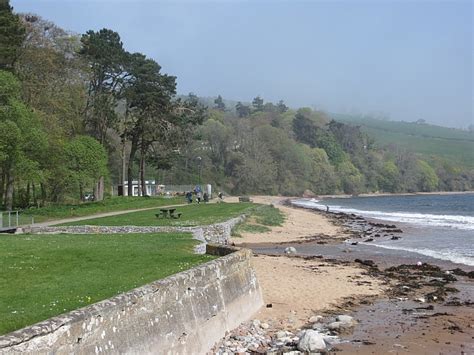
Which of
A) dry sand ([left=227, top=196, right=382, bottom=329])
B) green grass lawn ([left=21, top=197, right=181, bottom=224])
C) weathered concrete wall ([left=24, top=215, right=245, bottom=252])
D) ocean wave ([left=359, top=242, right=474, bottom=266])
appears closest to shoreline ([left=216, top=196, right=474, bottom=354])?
dry sand ([left=227, top=196, right=382, bottom=329])

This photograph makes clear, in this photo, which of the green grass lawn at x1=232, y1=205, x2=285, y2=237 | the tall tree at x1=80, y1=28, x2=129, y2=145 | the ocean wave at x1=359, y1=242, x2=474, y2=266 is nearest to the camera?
the ocean wave at x1=359, y1=242, x2=474, y2=266

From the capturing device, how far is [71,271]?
489 inches

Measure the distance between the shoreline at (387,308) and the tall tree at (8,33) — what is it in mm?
23331

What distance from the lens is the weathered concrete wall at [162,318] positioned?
248 inches

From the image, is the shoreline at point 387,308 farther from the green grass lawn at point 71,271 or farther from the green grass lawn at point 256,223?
the green grass lawn at point 256,223

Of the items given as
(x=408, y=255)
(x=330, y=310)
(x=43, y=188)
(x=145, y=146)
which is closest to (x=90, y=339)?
(x=330, y=310)

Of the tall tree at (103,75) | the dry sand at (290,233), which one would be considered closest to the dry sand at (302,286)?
the dry sand at (290,233)

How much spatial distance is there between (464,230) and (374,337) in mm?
31650

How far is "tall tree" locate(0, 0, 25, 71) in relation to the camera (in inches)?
1347

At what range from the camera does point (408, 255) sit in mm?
26078

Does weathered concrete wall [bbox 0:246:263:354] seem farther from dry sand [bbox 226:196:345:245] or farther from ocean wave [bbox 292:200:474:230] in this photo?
ocean wave [bbox 292:200:474:230]

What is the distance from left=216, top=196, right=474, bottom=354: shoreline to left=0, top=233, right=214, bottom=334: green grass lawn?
2579mm

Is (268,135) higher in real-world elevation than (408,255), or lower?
higher

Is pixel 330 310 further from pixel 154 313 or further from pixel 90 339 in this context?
pixel 90 339
